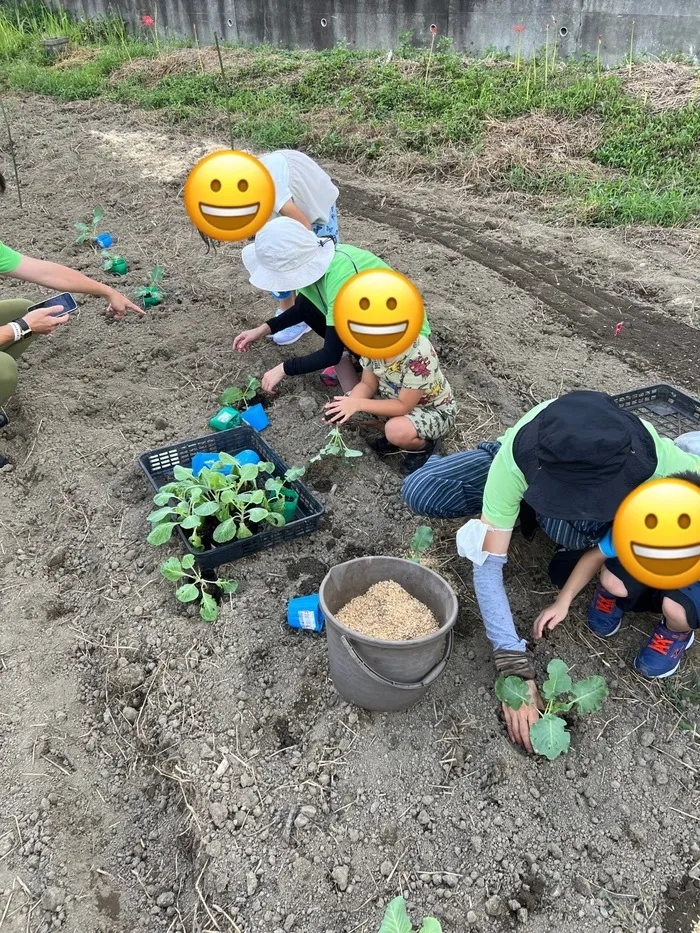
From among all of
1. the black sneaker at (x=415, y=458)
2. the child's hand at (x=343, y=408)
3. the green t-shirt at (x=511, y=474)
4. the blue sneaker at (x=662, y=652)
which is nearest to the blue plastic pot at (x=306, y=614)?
the green t-shirt at (x=511, y=474)

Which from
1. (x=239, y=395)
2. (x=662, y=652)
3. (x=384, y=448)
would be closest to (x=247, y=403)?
(x=239, y=395)

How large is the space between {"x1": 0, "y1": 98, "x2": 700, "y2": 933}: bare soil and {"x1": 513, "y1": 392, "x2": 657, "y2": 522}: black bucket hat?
2.49ft

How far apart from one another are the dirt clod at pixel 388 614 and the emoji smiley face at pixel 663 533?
2.30 ft

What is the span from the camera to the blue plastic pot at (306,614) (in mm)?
2424

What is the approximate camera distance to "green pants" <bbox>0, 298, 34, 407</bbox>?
330 centimetres

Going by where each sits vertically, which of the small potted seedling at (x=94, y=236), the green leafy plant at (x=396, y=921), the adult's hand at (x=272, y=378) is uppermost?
the small potted seedling at (x=94, y=236)

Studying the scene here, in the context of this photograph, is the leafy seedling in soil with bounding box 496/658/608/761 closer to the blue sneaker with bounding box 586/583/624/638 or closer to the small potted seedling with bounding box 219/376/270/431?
the blue sneaker with bounding box 586/583/624/638

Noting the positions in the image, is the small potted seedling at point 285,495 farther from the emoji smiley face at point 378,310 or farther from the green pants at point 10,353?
the green pants at point 10,353

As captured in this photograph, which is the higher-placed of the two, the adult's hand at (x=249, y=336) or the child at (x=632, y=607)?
the adult's hand at (x=249, y=336)

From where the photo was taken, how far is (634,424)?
1989mm

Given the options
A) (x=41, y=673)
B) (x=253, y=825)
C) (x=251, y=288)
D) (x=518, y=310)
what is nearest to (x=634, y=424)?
(x=253, y=825)

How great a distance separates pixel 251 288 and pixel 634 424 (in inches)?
121

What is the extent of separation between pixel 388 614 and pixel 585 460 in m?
0.75

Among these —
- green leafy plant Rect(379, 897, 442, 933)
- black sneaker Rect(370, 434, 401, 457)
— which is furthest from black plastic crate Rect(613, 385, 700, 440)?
green leafy plant Rect(379, 897, 442, 933)
